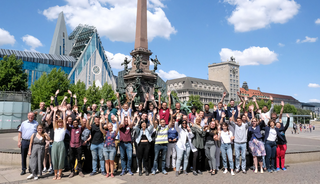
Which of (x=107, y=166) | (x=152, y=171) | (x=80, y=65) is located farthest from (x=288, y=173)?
(x=80, y=65)

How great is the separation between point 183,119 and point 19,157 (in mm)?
5818

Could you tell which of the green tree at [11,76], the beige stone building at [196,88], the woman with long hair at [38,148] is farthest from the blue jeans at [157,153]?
the beige stone building at [196,88]

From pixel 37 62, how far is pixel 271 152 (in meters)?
64.9

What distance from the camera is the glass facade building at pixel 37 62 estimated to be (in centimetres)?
5950

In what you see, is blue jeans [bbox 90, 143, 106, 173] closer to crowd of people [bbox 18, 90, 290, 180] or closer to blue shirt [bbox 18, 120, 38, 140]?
crowd of people [bbox 18, 90, 290, 180]

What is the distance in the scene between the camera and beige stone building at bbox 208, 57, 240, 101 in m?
120

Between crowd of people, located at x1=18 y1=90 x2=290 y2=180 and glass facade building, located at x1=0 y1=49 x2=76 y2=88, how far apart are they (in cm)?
5930

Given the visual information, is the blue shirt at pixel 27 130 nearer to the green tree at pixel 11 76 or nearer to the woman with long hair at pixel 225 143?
the woman with long hair at pixel 225 143

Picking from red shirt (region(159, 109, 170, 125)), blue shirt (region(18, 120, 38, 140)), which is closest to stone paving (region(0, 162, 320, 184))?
blue shirt (region(18, 120, 38, 140))

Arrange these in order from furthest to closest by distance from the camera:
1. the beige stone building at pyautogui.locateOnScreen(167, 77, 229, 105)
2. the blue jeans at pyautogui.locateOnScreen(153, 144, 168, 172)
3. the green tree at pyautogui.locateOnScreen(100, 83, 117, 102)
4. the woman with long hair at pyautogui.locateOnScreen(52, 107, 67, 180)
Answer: the beige stone building at pyautogui.locateOnScreen(167, 77, 229, 105)
the green tree at pyautogui.locateOnScreen(100, 83, 117, 102)
the blue jeans at pyautogui.locateOnScreen(153, 144, 168, 172)
the woman with long hair at pyautogui.locateOnScreen(52, 107, 67, 180)

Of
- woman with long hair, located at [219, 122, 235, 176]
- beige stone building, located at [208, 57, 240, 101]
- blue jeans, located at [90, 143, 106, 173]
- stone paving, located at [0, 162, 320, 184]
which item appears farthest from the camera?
beige stone building, located at [208, 57, 240, 101]

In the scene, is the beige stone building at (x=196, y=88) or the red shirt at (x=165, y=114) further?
the beige stone building at (x=196, y=88)

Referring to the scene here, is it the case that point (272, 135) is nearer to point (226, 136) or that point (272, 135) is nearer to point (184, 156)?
point (226, 136)

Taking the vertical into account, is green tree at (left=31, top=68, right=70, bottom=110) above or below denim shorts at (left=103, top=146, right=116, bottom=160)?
above
